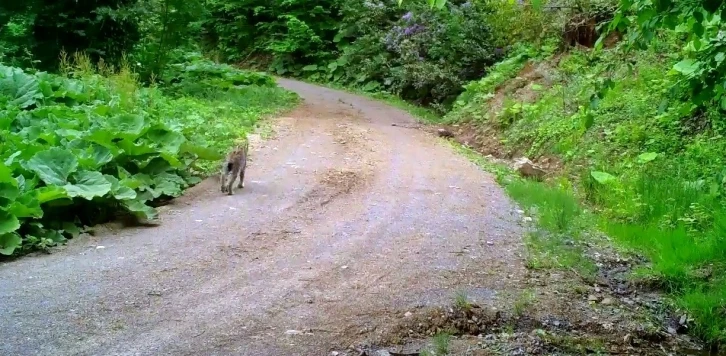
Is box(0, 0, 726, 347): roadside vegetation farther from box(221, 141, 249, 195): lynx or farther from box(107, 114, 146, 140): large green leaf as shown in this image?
box(221, 141, 249, 195): lynx

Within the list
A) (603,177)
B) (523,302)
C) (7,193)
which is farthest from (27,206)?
(603,177)

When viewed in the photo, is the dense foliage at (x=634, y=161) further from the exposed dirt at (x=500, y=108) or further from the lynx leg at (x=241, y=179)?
the lynx leg at (x=241, y=179)

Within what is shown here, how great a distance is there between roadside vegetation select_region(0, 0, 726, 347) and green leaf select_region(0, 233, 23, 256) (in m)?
0.01

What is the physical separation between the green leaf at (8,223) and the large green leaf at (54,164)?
724 mm

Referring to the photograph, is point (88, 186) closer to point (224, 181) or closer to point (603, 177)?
point (224, 181)

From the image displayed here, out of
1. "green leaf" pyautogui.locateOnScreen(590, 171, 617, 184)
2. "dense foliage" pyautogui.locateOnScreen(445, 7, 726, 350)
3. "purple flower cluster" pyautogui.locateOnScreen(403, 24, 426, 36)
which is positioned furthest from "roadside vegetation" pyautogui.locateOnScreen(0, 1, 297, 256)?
"purple flower cluster" pyautogui.locateOnScreen(403, 24, 426, 36)

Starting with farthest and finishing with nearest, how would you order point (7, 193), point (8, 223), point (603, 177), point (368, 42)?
point (368, 42) → point (603, 177) → point (7, 193) → point (8, 223)

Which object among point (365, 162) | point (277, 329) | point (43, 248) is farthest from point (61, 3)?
point (277, 329)

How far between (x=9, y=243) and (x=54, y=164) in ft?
3.72

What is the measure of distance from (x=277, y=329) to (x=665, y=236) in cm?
444

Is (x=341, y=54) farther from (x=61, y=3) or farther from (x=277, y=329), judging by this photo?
(x=277, y=329)

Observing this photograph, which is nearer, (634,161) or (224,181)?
(224,181)

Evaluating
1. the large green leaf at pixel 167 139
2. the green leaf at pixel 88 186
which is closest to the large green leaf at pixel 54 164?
the green leaf at pixel 88 186

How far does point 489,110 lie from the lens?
15.7 m
